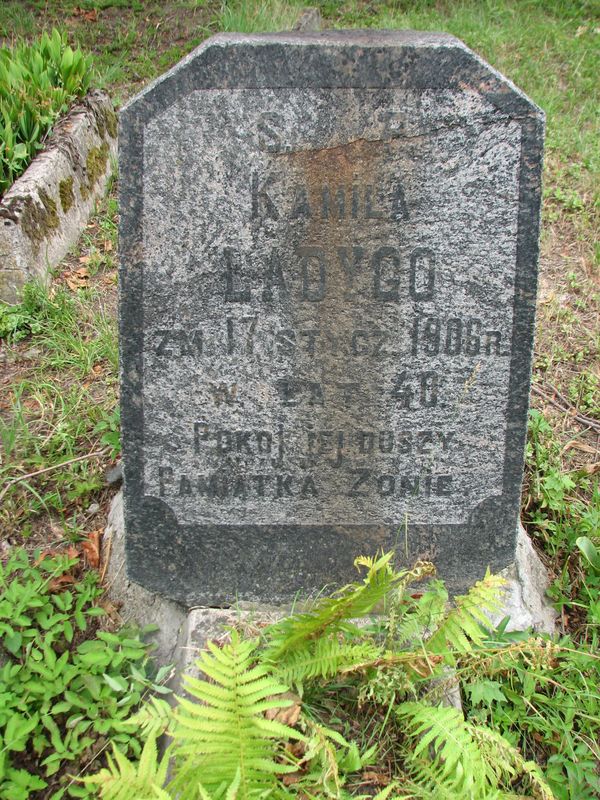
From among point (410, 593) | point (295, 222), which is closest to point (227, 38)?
point (295, 222)

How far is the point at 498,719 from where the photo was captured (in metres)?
1.93

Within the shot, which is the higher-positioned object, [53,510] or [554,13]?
[554,13]

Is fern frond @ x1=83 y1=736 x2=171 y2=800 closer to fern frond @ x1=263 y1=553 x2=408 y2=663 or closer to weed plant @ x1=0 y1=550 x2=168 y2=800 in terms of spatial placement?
weed plant @ x1=0 y1=550 x2=168 y2=800

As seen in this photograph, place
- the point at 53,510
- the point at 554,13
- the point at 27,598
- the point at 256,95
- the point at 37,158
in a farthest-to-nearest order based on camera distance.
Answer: the point at 554,13, the point at 37,158, the point at 53,510, the point at 27,598, the point at 256,95

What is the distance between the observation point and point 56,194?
13.0 ft

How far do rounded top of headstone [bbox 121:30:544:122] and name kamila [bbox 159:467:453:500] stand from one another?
0.98 metres

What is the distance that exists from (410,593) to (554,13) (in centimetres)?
698

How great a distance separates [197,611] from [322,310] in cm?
94

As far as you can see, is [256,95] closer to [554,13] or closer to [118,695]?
[118,695]

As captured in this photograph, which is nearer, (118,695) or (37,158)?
(118,695)

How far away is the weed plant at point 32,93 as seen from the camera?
3906 mm

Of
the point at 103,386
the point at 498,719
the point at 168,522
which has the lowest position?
the point at 498,719

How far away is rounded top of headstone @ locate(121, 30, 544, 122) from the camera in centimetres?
176

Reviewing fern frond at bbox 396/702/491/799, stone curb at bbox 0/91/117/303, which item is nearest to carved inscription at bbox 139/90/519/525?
fern frond at bbox 396/702/491/799
